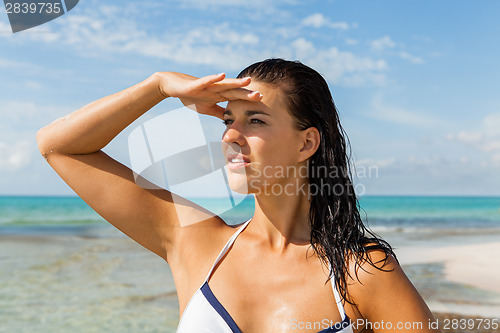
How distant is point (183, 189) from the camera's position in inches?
99.1

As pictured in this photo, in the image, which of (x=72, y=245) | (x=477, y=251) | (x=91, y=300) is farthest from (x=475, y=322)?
(x=72, y=245)

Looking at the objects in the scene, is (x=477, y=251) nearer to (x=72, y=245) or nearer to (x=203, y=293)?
(x=72, y=245)

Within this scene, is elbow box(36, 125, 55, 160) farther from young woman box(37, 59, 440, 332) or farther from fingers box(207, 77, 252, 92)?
fingers box(207, 77, 252, 92)

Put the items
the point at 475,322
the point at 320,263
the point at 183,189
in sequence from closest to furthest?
1. the point at 320,263
2. the point at 183,189
3. the point at 475,322

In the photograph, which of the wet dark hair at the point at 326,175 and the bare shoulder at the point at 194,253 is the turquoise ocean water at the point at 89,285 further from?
the wet dark hair at the point at 326,175

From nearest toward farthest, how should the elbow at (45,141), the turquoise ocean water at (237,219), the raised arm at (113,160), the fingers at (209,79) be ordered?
the fingers at (209,79), the raised arm at (113,160), the elbow at (45,141), the turquoise ocean water at (237,219)

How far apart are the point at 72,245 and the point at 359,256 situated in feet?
46.9

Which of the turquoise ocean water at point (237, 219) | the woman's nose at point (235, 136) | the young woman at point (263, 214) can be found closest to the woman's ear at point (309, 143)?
the young woman at point (263, 214)

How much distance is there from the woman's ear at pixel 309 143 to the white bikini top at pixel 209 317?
0.59m

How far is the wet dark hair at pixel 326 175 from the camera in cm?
217

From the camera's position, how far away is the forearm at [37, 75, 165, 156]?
6.97ft

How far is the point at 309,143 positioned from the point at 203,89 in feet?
1.98

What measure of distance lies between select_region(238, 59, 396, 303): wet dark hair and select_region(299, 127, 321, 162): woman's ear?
0.09ft

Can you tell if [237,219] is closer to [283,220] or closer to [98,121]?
[283,220]
